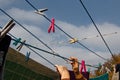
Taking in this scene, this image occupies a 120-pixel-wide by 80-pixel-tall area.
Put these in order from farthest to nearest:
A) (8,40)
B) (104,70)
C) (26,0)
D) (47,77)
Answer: (104,70) → (47,77) → (26,0) → (8,40)

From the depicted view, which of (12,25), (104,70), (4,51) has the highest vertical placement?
(104,70)

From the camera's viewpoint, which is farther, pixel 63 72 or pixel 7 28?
pixel 7 28

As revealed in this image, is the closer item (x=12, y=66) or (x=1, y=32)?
(x=1, y=32)

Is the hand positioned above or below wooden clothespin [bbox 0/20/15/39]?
below

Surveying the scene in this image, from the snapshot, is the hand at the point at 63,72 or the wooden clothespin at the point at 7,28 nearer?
the hand at the point at 63,72

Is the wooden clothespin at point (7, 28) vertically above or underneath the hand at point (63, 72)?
above

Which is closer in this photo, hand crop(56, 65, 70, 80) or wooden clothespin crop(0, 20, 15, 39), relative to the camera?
hand crop(56, 65, 70, 80)

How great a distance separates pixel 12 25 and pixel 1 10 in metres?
5.23

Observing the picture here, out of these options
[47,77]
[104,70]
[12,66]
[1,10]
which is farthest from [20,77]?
[104,70]

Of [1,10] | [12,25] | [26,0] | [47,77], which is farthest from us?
[47,77]

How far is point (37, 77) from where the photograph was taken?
32.8 ft

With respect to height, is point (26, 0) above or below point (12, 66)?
above

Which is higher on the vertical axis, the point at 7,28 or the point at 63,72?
the point at 7,28

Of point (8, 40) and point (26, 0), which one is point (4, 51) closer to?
point (8, 40)
